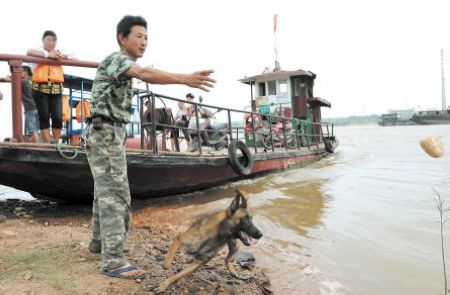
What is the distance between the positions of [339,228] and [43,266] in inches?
140

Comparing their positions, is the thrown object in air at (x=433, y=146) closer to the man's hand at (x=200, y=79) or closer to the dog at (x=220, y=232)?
the dog at (x=220, y=232)

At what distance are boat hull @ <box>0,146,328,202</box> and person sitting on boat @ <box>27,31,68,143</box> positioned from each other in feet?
2.23

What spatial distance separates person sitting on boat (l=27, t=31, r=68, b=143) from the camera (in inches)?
167

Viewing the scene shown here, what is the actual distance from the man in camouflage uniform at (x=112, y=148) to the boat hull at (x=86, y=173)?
6.08ft

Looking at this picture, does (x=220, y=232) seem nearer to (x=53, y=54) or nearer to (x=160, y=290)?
(x=160, y=290)

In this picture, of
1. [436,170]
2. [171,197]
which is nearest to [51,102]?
[171,197]

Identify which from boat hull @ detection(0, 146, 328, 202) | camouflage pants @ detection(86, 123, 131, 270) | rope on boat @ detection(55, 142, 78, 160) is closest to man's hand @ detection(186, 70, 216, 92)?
camouflage pants @ detection(86, 123, 131, 270)

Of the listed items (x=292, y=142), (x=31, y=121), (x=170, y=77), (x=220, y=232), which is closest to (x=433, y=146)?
(x=220, y=232)

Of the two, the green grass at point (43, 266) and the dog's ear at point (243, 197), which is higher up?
the dog's ear at point (243, 197)

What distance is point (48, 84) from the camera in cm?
446

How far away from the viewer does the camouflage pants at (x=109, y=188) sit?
2.52 m

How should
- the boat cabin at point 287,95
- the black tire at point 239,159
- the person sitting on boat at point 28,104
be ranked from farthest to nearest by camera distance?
the boat cabin at point 287,95 < the black tire at point 239,159 < the person sitting on boat at point 28,104

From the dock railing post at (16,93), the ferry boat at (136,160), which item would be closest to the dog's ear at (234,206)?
the ferry boat at (136,160)

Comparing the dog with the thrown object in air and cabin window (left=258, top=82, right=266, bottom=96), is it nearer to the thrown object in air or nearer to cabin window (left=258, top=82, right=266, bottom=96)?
the thrown object in air
